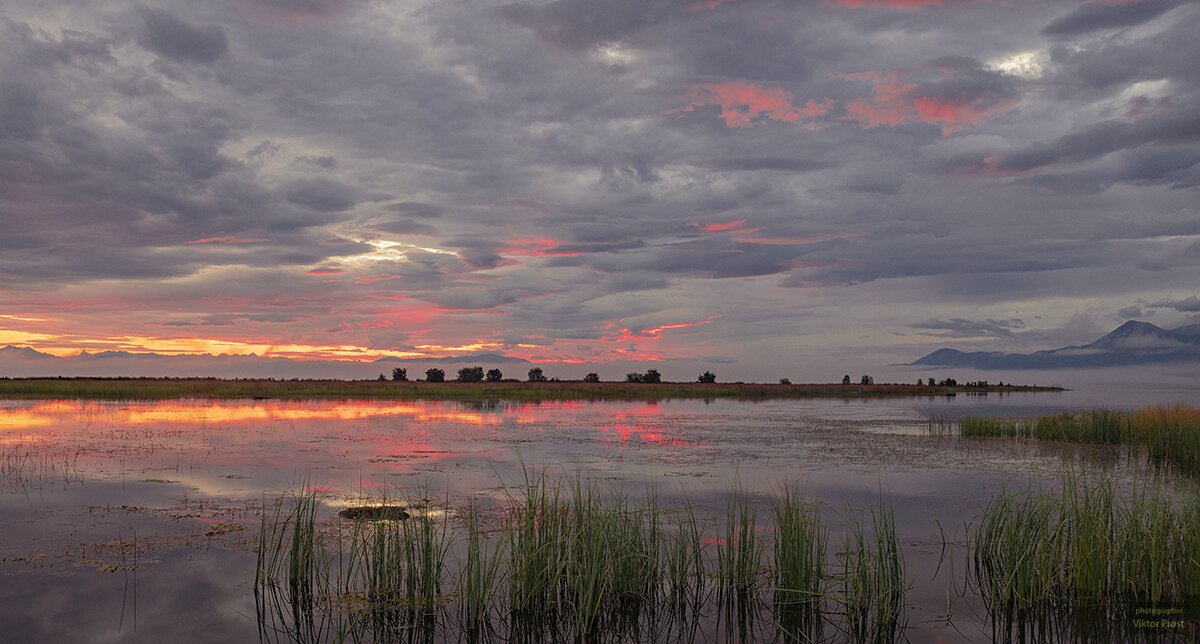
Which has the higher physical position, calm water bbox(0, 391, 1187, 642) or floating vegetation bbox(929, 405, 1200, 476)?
floating vegetation bbox(929, 405, 1200, 476)

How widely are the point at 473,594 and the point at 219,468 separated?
1373 centimetres

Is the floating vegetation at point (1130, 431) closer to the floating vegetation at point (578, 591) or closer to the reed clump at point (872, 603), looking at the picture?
the reed clump at point (872, 603)

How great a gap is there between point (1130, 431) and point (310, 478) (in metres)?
28.3

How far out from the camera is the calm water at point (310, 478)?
29.2 ft

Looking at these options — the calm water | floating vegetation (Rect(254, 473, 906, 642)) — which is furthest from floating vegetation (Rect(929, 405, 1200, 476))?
floating vegetation (Rect(254, 473, 906, 642))

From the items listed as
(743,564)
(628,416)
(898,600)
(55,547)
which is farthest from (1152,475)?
(628,416)

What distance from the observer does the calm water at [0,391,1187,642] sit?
29.2 feet

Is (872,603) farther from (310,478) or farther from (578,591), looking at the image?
(310,478)

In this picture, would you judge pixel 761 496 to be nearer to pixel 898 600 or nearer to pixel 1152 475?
pixel 898 600

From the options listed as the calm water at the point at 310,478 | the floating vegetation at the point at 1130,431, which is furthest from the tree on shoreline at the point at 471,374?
the floating vegetation at the point at 1130,431

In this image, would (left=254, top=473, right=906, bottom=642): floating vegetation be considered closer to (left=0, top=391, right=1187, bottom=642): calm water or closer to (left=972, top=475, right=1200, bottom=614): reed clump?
(left=0, top=391, right=1187, bottom=642): calm water

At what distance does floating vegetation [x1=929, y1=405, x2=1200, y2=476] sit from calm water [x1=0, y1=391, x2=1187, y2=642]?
1.50 metres

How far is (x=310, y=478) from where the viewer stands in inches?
683

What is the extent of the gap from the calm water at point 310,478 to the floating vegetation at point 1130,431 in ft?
4.92
